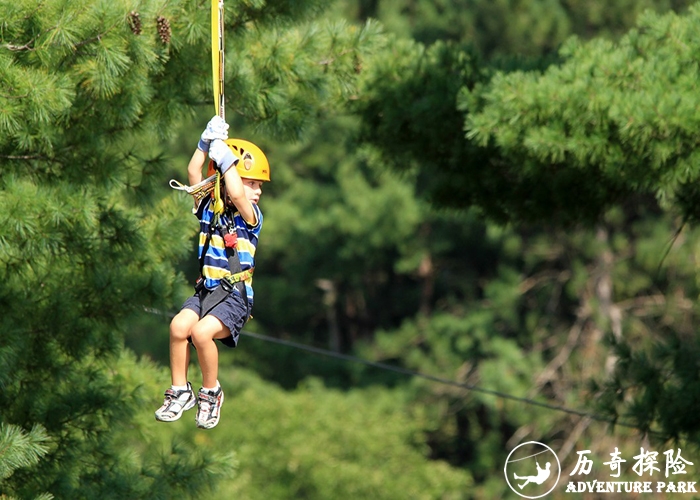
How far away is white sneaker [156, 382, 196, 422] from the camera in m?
4.27

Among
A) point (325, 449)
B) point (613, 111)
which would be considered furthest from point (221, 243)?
point (325, 449)

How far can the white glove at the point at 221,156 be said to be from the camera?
4215mm

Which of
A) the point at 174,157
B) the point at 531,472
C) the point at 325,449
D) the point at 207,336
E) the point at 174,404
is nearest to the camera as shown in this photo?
the point at 207,336

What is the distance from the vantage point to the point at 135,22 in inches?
201

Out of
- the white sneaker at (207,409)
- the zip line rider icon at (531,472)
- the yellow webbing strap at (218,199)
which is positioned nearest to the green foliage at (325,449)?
the zip line rider icon at (531,472)

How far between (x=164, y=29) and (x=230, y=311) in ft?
5.39

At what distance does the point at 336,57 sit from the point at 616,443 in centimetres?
1141

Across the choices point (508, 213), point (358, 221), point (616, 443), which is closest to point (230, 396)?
point (358, 221)

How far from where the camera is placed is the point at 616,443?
54.3 ft

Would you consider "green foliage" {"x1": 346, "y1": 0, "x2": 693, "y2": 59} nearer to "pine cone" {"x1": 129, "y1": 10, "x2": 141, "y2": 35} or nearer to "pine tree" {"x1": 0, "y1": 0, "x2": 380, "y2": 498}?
"pine tree" {"x1": 0, "y1": 0, "x2": 380, "y2": 498}

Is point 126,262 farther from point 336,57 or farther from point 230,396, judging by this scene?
point 230,396

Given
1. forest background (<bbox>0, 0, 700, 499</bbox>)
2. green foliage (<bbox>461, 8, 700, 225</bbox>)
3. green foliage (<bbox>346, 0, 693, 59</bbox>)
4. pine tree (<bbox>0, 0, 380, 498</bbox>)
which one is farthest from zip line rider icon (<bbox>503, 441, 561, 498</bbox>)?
pine tree (<bbox>0, 0, 380, 498</bbox>)

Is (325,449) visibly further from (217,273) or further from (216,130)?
(216,130)

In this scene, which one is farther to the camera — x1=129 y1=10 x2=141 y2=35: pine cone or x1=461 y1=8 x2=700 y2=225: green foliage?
x1=461 y1=8 x2=700 y2=225: green foliage
